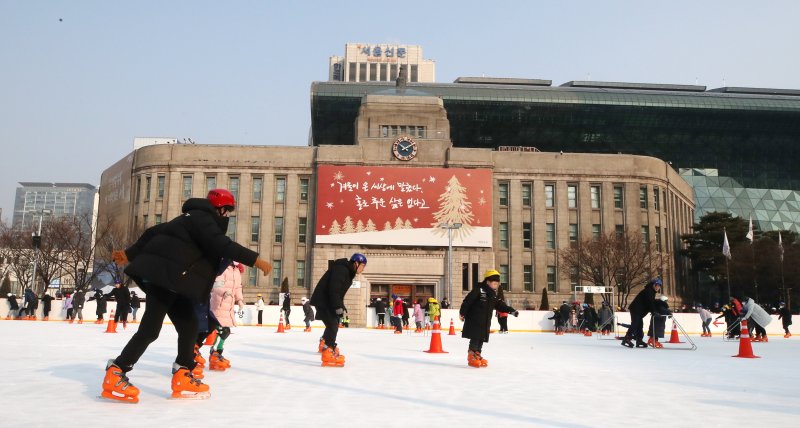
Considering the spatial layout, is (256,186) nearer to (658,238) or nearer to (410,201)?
(410,201)

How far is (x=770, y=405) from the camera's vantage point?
616 cm

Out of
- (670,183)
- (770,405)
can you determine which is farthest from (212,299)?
(670,183)

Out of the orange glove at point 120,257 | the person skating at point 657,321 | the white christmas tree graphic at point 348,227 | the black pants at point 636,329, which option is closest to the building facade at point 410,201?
the white christmas tree graphic at point 348,227

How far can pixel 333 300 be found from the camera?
9289 mm

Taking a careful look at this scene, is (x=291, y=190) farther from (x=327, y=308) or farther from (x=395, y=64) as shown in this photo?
(x=395, y=64)

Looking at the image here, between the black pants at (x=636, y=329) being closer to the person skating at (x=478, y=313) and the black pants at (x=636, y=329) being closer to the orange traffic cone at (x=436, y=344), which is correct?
the orange traffic cone at (x=436, y=344)

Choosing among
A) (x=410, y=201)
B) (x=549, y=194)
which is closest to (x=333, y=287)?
(x=410, y=201)

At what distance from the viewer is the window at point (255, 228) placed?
51.8 metres

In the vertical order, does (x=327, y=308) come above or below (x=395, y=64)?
below

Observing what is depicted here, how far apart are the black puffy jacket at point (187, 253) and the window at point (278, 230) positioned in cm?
4690

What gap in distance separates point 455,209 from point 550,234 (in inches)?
373

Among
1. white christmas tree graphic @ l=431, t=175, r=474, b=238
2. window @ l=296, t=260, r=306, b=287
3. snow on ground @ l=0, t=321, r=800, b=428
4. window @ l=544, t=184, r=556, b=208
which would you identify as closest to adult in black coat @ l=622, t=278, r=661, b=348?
snow on ground @ l=0, t=321, r=800, b=428

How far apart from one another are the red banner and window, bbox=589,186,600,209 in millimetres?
9946

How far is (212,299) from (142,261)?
3.59 metres
